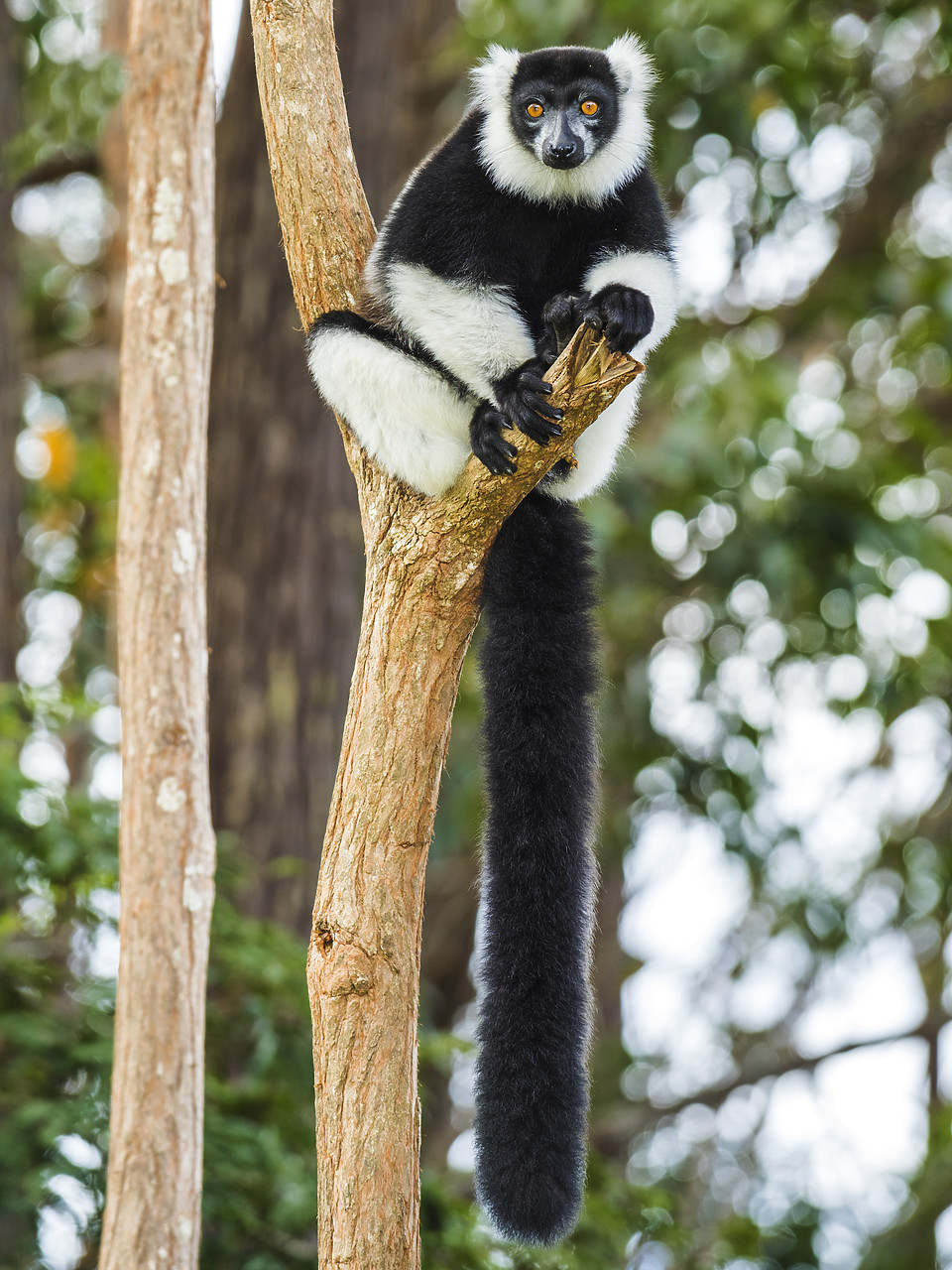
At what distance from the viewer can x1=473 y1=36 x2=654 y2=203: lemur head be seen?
3117 mm

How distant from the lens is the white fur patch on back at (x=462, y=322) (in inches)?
113

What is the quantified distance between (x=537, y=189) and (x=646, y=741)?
4141 millimetres

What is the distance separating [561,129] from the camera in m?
3.07

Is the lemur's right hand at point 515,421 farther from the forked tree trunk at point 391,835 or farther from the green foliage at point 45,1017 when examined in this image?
the green foliage at point 45,1017

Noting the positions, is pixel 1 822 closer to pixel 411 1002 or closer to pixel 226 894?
pixel 226 894

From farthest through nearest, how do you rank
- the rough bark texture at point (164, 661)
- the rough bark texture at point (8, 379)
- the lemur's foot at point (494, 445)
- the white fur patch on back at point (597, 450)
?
1. the rough bark texture at point (8, 379)
2. the white fur patch on back at point (597, 450)
3. the rough bark texture at point (164, 661)
4. the lemur's foot at point (494, 445)

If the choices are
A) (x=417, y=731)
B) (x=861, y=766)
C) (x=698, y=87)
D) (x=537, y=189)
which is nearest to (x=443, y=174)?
(x=537, y=189)

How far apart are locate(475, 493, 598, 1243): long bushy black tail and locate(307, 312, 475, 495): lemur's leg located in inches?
8.9

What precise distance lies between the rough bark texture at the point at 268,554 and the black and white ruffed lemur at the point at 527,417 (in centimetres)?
243

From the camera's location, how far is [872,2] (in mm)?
6578

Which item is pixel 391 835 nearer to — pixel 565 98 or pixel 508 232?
pixel 508 232

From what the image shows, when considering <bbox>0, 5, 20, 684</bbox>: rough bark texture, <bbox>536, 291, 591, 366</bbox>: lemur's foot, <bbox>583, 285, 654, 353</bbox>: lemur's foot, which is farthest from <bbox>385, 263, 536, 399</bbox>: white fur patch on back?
<bbox>0, 5, 20, 684</bbox>: rough bark texture

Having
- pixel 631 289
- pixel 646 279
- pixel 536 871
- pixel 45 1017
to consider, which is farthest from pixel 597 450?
pixel 45 1017

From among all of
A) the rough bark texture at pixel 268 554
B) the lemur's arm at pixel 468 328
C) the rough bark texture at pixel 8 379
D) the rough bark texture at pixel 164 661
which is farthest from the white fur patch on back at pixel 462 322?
the rough bark texture at pixel 8 379
